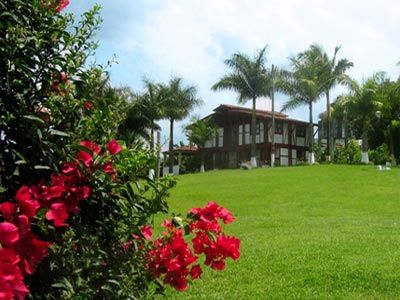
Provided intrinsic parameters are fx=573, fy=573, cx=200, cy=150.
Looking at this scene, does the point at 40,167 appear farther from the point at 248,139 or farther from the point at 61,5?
the point at 248,139

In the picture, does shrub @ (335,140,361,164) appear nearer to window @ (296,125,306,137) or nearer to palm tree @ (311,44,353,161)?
palm tree @ (311,44,353,161)

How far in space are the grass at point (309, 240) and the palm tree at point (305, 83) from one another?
15.8m

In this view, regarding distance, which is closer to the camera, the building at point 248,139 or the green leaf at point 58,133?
the green leaf at point 58,133

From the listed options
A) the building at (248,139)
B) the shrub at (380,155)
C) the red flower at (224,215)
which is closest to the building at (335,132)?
the building at (248,139)

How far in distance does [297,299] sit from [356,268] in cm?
157

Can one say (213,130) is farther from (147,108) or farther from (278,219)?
(278,219)

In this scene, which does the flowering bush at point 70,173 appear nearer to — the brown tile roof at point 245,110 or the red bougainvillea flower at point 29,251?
the red bougainvillea flower at point 29,251

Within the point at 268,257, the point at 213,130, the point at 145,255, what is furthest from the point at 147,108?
the point at 145,255

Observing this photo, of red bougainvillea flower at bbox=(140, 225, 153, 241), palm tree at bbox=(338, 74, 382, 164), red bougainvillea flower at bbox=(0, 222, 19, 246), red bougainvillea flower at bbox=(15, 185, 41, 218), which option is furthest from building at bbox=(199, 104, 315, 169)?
red bougainvillea flower at bbox=(0, 222, 19, 246)

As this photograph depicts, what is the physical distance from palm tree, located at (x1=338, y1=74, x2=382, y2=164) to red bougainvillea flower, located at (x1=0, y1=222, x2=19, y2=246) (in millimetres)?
35787

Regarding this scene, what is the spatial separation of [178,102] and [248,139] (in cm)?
896

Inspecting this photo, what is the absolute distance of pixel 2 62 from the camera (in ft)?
7.03

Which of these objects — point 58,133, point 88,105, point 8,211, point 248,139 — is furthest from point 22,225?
point 248,139

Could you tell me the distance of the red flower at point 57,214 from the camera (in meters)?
1.90
